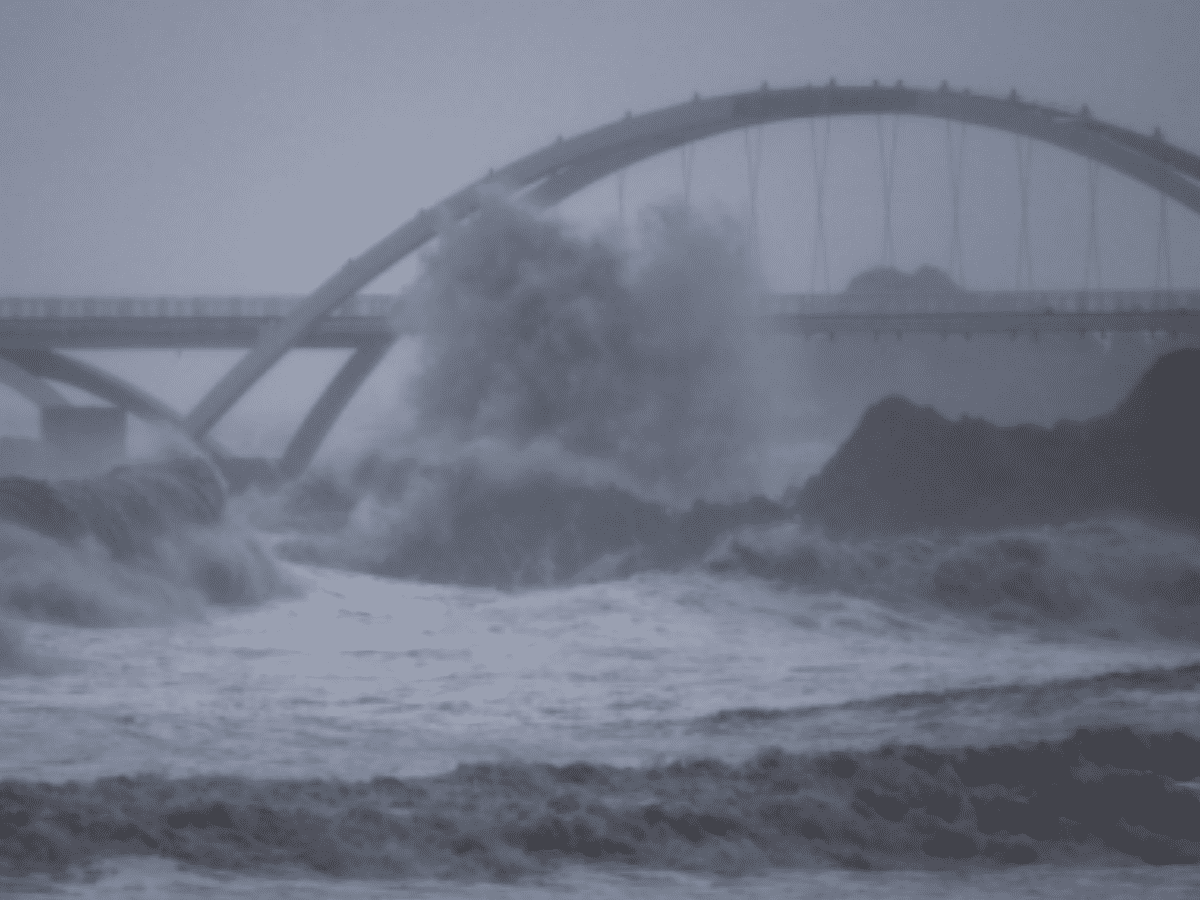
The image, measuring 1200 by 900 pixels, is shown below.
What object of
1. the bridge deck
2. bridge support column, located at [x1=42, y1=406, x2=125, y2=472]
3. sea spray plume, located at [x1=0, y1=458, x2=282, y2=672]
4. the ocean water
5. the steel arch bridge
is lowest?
the ocean water

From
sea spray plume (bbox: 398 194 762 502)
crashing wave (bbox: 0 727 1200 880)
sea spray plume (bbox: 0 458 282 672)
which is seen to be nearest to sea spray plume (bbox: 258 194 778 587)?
sea spray plume (bbox: 398 194 762 502)

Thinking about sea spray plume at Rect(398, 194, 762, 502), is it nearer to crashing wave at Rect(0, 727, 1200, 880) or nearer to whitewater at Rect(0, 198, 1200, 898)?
whitewater at Rect(0, 198, 1200, 898)

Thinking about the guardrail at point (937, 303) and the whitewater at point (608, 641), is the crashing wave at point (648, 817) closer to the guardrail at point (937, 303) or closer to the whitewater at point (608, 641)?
the whitewater at point (608, 641)

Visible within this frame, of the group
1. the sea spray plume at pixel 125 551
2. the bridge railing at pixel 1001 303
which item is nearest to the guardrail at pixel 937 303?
the bridge railing at pixel 1001 303

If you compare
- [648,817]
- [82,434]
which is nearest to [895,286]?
[82,434]

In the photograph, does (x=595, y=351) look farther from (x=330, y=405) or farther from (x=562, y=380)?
(x=330, y=405)
